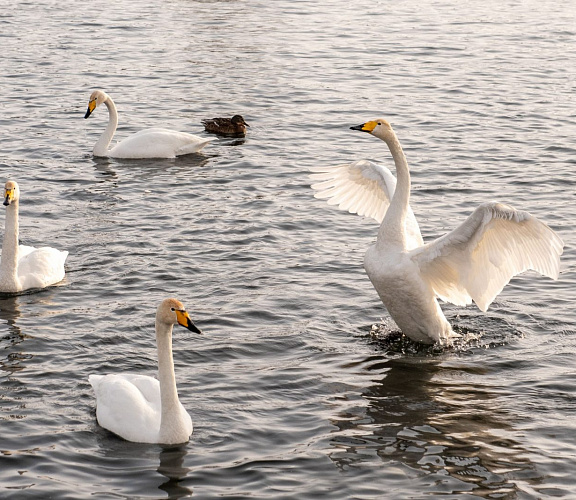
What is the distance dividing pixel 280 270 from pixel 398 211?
2510 millimetres

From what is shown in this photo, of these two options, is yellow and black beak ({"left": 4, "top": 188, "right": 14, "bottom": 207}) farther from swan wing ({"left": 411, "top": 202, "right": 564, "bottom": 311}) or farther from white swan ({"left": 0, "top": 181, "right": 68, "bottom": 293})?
swan wing ({"left": 411, "top": 202, "right": 564, "bottom": 311})

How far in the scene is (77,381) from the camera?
10.1m

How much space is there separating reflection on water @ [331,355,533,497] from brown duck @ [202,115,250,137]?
26.9 ft

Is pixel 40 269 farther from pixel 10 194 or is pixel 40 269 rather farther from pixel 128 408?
pixel 128 408

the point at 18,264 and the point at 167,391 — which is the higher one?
the point at 18,264

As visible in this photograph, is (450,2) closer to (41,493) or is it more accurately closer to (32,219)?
(32,219)

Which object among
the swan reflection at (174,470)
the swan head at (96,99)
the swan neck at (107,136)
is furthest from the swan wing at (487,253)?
the swan head at (96,99)

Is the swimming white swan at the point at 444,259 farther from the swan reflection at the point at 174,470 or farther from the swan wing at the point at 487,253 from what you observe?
the swan reflection at the point at 174,470

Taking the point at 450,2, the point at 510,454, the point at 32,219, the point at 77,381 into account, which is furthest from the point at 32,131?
the point at 450,2

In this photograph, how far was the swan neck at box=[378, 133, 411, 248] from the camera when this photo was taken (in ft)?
36.2

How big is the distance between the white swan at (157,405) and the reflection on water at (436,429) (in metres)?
1.32

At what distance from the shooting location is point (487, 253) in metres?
10.8

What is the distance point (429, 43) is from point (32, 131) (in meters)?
10.4

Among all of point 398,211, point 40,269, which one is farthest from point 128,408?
point 40,269
